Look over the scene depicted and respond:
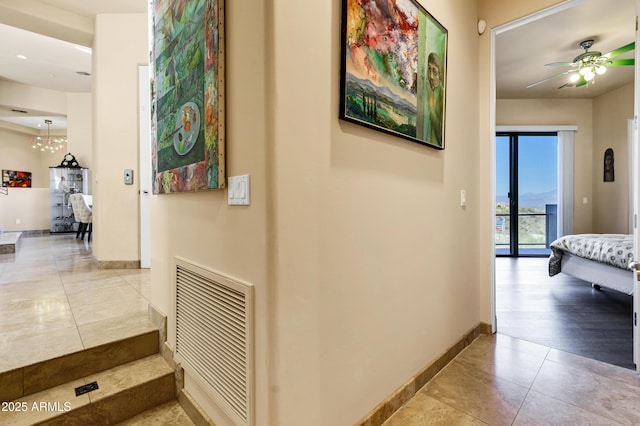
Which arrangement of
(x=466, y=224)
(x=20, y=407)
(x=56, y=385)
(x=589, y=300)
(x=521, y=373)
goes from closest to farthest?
(x=20, y=407)
(x=56, y=385)
(x=521, y=373)
(x=466, y=224)
(x=589, y=300)

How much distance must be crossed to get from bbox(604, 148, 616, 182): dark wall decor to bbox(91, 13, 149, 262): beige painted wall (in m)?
7.90

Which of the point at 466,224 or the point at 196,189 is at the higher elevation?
the point at 196,189

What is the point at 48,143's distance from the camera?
30.7 feet

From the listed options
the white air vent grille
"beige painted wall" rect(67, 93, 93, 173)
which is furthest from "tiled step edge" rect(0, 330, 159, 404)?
"beige painted wall" rect(67, 93, 93, 173)

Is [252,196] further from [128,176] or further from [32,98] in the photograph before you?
[32,98]

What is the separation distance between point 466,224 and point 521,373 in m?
1.05

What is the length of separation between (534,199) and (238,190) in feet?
24.6

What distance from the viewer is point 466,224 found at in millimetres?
2453

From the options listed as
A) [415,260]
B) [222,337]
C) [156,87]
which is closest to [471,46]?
[415,260]

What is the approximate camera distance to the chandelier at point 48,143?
30.0ft

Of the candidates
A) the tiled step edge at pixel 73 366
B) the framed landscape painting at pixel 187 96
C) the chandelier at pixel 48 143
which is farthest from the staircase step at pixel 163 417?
the chandelier at pixel 48 143

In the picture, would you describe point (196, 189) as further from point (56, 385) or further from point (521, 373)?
point (521, 373)

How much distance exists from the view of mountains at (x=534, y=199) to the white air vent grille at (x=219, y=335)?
7.00 metres

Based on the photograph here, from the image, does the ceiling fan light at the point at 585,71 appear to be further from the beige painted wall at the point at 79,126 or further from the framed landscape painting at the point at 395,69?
the beige painted wall at the point at 79,126
